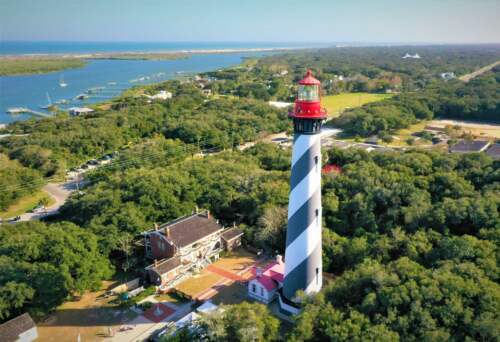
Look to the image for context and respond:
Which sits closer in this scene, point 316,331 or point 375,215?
point 316,331

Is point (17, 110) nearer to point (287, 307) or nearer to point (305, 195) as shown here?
point (287, 307)

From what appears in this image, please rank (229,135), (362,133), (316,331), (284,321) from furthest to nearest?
(362,133), (229,135), (284,321), (316,331)

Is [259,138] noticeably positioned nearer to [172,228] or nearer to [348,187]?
[348,187]

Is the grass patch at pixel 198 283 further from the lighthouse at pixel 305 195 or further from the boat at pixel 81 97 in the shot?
the boat at pixel 81 97

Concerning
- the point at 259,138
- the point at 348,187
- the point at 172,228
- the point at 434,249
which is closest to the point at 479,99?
the point at 259,138

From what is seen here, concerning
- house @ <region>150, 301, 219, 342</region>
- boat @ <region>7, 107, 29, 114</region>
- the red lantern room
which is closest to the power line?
house @ <region>150, 301, 219, 342</region>

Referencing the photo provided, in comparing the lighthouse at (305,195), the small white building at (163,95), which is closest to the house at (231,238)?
the lighthouse at (305,195)
